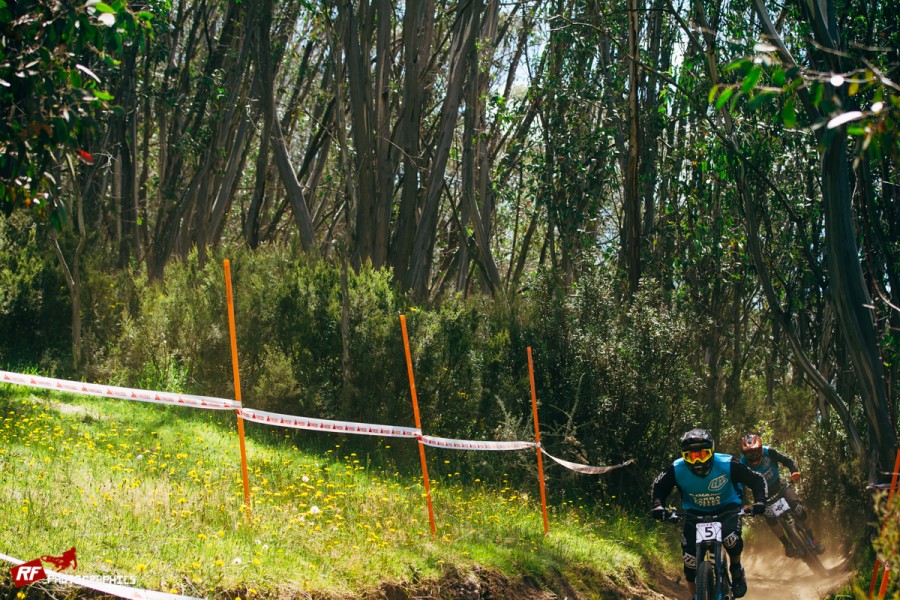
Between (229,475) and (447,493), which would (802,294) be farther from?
(229,475)

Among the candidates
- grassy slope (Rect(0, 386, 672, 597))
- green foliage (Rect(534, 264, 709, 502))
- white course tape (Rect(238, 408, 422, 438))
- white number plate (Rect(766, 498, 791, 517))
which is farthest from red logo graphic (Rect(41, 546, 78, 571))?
green foliage (Rect(534, 264, 709, 502))

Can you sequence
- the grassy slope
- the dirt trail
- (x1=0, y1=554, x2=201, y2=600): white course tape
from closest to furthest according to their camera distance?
(x1=0, y1=554, x2=201, y2=600): white course tape, the grassy slope, the dirt trail

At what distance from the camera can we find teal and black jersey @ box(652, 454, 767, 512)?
877 centimetres

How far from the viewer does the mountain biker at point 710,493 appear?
8648mm

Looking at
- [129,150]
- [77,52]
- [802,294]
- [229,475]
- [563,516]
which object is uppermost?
[129,150]

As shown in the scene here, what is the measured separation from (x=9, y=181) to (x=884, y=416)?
10765 mm

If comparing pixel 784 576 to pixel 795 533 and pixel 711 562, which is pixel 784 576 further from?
pixel 711 562

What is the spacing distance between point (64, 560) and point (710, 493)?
5227mm

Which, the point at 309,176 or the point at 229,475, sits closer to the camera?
the point at 229,475

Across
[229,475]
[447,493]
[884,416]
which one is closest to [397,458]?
[447,493]

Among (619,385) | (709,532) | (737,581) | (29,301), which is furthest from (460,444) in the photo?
(29,301)

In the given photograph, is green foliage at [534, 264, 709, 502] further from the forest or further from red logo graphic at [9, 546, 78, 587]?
red logo graphic at [9, 546, 78, 587]

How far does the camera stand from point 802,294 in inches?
765

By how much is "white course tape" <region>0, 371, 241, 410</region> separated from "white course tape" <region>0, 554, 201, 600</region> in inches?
42.1
